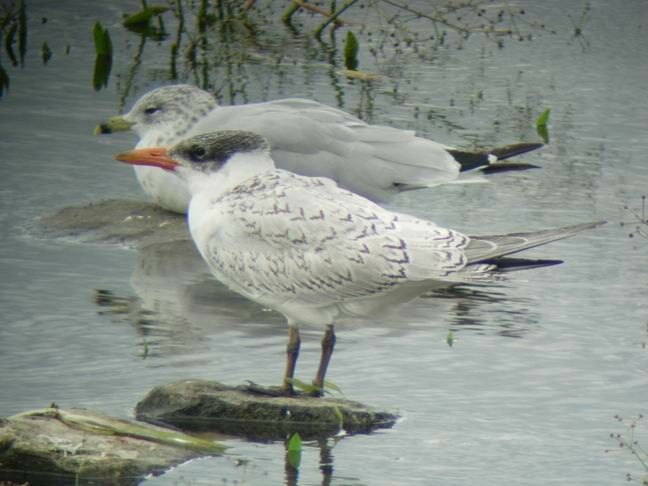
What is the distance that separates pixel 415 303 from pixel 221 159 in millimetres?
1701

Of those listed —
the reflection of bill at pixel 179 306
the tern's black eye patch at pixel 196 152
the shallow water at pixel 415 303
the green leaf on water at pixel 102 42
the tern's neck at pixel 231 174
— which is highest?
the tern's black eye patch at pixel 196 152

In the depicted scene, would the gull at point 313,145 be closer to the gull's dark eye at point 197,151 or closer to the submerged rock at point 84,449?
the gull's dark eye at point 197,151

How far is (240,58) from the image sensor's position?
1214cm

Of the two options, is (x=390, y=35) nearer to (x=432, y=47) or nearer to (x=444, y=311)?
(x=432, y=47)

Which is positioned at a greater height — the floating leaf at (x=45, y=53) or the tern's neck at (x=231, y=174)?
the tern's neck at (x=231, y=174)

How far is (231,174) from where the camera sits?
226 inches

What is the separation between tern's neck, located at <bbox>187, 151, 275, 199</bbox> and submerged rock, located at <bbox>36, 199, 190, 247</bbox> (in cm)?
232

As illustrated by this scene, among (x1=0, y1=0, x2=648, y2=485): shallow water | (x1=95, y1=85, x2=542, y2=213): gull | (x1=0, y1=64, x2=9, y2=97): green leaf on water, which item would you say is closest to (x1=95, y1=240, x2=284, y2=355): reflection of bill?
(x1=0, y1=0, x2=648, y2=485): shallow water

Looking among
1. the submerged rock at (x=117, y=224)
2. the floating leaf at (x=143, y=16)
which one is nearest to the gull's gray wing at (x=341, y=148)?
the submerged rock at (x=117, y=224)

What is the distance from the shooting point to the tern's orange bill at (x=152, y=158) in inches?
231

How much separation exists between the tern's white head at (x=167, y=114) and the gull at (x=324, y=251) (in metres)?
3.03

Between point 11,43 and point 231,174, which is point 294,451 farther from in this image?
point 11,43

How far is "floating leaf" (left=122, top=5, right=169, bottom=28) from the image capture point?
13.3m

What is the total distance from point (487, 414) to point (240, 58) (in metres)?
7.05
